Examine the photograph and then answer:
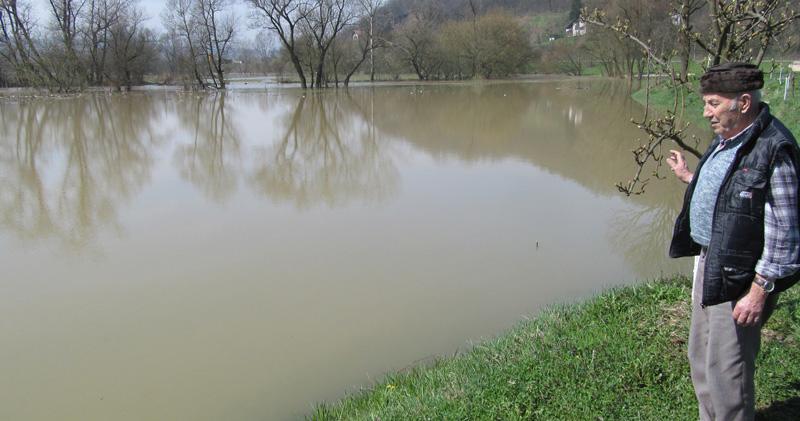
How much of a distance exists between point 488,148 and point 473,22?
41327mm

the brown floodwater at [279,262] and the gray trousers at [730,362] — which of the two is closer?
the gray trousers at [730,362]

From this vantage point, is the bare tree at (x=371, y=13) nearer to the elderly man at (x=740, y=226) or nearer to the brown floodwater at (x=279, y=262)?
Result: the brown floodwater at (x=279, y=262)

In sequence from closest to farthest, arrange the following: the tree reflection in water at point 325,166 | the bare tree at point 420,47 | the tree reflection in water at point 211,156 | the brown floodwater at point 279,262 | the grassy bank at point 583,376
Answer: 1. the grassy bank at point 583,376
2. the brown floodwater at point 279,262
3. the tree reflection in water at point 325,166
4. the tree reflection in water at point 211,156
5. the bare tree at point 420,47

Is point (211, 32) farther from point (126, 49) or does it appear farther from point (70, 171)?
point (70, 171)

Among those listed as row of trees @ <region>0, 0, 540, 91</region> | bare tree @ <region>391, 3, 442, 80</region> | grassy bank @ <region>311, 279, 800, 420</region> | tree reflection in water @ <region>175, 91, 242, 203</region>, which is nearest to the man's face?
grassy bank @ <region>311, 279, 800, 420</region>

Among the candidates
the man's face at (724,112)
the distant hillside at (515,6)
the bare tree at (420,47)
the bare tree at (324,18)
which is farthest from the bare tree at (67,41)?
the distant hillside at (515,6)

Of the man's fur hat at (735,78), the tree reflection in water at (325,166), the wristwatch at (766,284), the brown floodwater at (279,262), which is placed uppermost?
the man's fur hat at (735,78)

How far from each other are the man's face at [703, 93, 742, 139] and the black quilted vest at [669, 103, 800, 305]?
0.08m

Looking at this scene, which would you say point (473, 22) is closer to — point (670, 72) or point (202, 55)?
point (202, 55)

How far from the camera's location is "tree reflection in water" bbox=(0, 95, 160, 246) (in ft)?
23.4

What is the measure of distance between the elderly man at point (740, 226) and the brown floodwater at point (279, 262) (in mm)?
2028

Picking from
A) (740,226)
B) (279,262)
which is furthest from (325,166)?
(740,226)

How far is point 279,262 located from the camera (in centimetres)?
560

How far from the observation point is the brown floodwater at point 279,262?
3744mm
